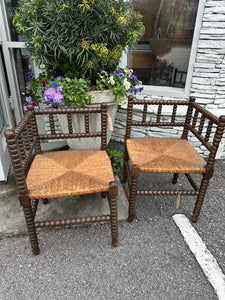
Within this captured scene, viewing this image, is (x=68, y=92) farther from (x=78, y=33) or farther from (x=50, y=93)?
(x=78, y=33)

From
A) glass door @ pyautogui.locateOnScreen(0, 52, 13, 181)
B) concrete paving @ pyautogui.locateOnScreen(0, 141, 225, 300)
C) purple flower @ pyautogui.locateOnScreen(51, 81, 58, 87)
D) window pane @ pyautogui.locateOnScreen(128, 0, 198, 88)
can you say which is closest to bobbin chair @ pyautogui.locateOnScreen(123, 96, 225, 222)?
concrete paving @ pyautogui.locateOnScreen(0, 141, 225, 300)

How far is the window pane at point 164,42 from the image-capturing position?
6.80ft

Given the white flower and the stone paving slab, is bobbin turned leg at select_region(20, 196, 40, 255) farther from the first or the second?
the white flower

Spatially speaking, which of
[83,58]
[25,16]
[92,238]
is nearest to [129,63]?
[83,58]

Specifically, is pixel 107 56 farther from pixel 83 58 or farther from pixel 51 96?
pixel 51 96

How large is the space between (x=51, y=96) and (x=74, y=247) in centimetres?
105

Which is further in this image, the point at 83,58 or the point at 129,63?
the point at 129,63

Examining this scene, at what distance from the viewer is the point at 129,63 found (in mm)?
2391

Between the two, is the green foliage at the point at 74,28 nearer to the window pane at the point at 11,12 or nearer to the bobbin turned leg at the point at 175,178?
the window pane at the point at 11,12

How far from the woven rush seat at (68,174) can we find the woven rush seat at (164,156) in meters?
0.23

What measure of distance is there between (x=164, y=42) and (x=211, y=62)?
1.78 feet

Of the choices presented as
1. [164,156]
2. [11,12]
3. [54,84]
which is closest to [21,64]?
[11,12]

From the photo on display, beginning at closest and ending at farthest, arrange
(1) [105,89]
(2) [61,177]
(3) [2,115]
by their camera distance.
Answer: (2) [61,177] → (1) [105,89] → (3) [2,115]

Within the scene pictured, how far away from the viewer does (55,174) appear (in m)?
1.27
